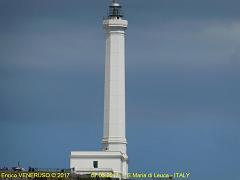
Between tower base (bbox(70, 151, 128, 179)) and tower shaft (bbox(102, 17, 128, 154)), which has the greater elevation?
tower shaft (bbox(102, 17, 128, 154))

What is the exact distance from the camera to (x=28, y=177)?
9744cm

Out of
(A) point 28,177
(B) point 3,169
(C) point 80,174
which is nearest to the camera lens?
(A) point 28,177

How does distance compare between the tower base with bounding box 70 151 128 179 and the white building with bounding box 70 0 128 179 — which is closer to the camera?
the tower base with bounding box 70 151 128 179

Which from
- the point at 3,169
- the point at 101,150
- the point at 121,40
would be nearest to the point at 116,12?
the point at 121,40

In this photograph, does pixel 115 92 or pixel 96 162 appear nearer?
pixel 96 162

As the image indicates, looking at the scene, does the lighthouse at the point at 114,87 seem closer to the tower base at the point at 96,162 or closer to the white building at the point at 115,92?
the white building at the point at 115,92

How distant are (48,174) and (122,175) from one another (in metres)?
20.4

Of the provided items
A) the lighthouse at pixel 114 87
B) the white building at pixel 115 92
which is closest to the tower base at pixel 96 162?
the white building at pixel 115 92

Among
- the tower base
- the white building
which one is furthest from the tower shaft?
the tower base

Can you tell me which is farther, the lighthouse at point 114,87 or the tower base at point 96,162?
the lighthouse at point 114,87

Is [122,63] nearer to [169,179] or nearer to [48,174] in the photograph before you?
[169,179]

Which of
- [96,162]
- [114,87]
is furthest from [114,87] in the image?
[96,162]

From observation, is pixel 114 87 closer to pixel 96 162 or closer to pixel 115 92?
pixel 115 92

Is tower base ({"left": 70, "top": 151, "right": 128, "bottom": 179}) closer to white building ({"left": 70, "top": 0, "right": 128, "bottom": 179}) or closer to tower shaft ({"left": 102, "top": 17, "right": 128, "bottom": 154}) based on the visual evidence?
white building ({"left": 70, "top": 0, "right": 128, "bottom": 179})
